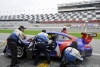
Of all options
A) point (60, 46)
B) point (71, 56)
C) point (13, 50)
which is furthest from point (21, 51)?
point (71, 56)

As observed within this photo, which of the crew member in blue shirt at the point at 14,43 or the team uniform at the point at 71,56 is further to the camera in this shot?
the crew member in blue shirt at the point at 14,43

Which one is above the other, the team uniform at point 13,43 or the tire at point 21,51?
the team uniform at point 13,43

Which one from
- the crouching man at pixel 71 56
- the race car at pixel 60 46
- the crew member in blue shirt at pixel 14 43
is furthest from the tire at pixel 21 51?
the crouching man at pixel 71 56

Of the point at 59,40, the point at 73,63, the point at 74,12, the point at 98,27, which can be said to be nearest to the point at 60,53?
the point at 59,40

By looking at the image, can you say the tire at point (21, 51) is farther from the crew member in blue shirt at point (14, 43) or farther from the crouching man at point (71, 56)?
the crouching man at point (71, 56)

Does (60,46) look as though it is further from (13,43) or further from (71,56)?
(13,43)

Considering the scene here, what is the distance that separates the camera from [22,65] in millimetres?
6469

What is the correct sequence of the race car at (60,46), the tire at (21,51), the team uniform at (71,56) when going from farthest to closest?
1. the tire at (21,51)
2. the race car at (60,46)
3. the team uniform at (71,56)

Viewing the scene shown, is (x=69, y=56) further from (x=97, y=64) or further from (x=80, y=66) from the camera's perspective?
(x=97, y=64)

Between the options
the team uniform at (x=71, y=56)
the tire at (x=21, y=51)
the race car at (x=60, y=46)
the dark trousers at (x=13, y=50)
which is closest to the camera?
the team uniform at (x=71, y=56)

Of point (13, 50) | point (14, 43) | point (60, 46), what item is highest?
point (14, 43)

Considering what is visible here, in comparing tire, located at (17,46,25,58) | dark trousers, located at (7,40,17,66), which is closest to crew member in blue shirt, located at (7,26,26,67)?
dark trousers, located at (7,40,17,66)

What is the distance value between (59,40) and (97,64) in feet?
6.30

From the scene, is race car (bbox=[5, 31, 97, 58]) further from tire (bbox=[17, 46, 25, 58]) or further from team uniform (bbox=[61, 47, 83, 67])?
team uniform (bbox=[61, 47, 83, 67])
